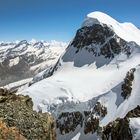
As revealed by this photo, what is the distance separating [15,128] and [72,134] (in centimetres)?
15510

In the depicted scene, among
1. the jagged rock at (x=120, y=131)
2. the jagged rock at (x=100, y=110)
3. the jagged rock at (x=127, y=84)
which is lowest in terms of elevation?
the jagged rock at (x=100, y=110)

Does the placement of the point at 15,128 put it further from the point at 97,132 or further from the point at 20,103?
the point at 97,132

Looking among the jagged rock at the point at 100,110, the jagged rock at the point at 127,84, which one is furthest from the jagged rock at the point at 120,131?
the jagged rock at the point at 127,84

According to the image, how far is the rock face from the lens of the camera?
2805 cm

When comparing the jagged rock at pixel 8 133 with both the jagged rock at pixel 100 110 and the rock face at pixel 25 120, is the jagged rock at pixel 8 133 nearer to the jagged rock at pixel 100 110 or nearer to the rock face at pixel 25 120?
the rock face at pixel 25 120

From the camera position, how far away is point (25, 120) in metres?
29.2

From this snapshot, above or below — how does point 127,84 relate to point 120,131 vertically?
below

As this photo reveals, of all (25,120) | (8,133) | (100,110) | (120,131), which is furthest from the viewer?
(100,110)

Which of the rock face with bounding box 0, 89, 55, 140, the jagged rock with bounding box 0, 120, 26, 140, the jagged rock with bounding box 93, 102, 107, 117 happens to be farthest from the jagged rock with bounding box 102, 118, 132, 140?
the jagged rock with bounding box 0, 120, 26, 140

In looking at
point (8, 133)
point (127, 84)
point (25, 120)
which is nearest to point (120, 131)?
point (25, 120)

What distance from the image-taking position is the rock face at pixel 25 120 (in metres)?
28.0

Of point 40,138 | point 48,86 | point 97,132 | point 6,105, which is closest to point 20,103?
point 6,105

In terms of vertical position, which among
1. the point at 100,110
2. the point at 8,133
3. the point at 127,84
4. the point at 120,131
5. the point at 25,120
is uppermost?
the point at 8,133

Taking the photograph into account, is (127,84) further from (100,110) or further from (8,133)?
(8,133)
